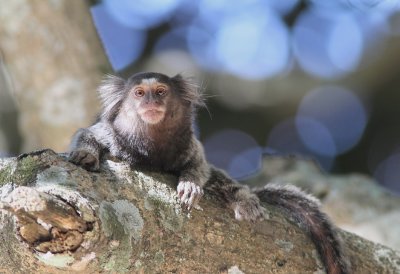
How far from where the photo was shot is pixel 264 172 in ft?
16.5

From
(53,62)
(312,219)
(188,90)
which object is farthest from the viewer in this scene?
(53,62)

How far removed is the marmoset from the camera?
10.6ft

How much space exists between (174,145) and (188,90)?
0.48 m

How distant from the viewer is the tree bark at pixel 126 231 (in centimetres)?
222

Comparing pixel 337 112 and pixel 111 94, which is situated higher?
pixel 111 94

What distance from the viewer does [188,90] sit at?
4242 millimetres

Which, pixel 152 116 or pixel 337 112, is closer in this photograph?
pixel 152 116

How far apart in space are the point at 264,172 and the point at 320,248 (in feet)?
6.07

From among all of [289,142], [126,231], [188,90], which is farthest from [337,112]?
[126,231]

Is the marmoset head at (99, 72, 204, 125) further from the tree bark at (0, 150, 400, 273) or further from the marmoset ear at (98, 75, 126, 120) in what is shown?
the tree bark at (0, 150, 400, 273)

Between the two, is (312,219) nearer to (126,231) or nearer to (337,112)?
(126,231)

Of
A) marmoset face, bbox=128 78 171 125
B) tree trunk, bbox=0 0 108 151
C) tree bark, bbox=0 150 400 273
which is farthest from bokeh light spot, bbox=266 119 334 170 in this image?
tree bark, bbox=0 150 400 273

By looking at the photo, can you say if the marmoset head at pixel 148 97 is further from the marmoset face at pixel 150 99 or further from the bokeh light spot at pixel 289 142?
the bokeh light spot at pixel 289 142

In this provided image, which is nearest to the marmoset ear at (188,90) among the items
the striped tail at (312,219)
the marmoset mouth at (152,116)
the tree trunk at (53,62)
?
the marmoset mouth at (152,116)
